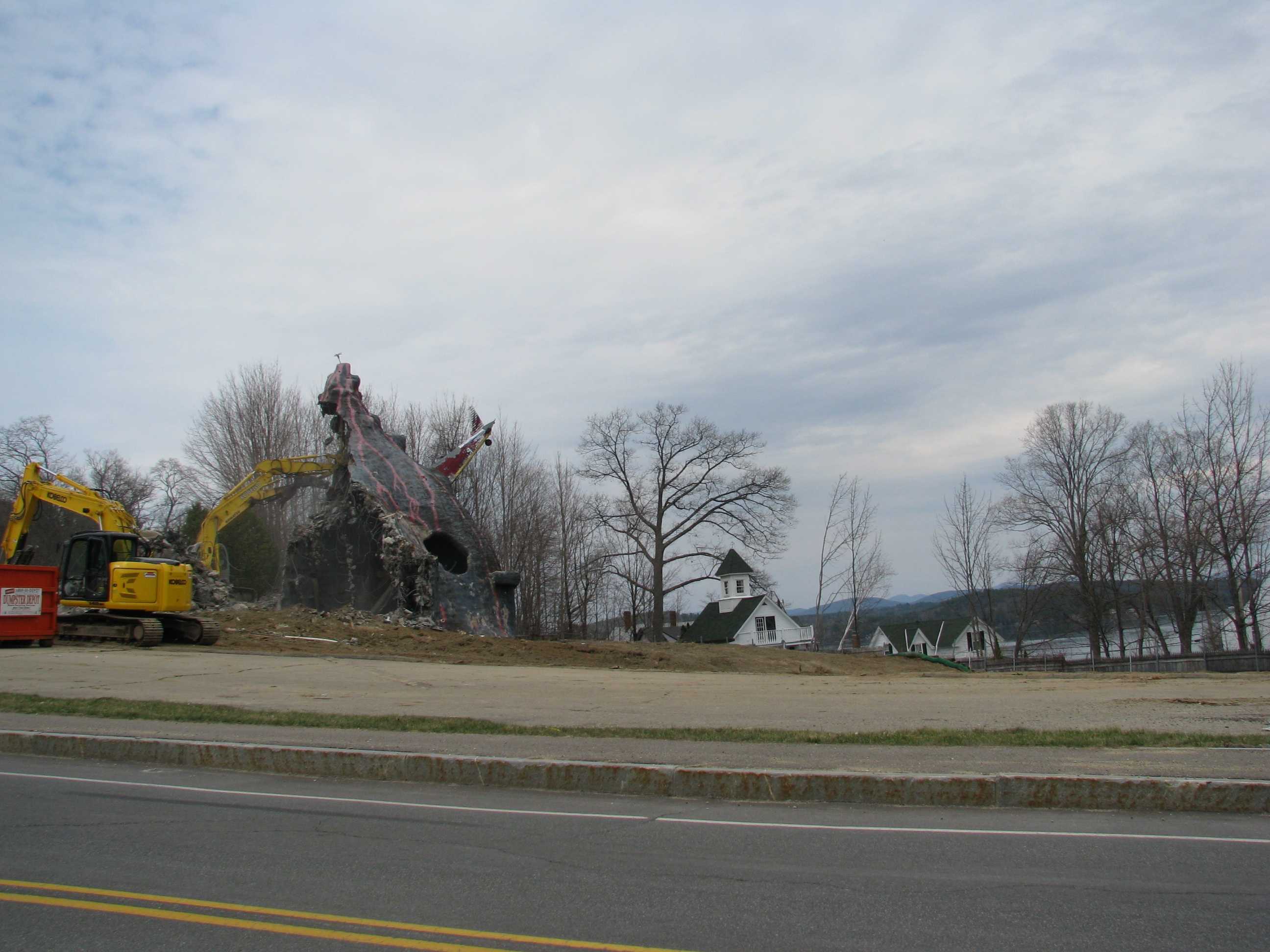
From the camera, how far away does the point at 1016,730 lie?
454 inches

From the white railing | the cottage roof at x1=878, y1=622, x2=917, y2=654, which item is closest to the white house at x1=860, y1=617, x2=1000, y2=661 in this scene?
the cottage roof at x1=878, y1=622, x2=917, y2=654

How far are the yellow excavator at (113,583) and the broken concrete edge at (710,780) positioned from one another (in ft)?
48.8

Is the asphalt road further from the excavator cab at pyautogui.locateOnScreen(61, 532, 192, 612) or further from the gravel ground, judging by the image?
the excavator cab at pyautogui.locateOnScreen(61, 532, 192, 612)

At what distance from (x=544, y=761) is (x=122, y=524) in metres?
22.9

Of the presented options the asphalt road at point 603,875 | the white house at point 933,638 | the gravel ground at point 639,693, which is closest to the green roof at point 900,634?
the white house at point 933,638

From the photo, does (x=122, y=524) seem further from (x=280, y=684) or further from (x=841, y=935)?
(x=841, y=935)

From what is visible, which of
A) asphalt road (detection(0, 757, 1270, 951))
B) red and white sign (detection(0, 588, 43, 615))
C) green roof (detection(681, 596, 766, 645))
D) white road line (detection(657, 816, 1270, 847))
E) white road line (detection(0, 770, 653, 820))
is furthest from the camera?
green roof (detection(681, 596, 766, 645))

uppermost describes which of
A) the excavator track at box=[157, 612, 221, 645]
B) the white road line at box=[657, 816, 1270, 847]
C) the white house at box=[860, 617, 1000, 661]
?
the excavator track at box=[157, 612, 221, 645]

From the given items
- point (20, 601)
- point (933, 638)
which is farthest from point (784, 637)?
point (20, 601)

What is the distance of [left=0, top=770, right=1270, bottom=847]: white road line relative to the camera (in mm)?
7172

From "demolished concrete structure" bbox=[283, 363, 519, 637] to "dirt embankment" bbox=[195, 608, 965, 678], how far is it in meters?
1.60

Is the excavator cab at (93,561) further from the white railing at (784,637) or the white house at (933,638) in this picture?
the white house at (933,638)

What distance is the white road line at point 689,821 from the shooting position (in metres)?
7.17

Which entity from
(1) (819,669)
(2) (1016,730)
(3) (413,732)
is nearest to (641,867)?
(3) (413,732)
